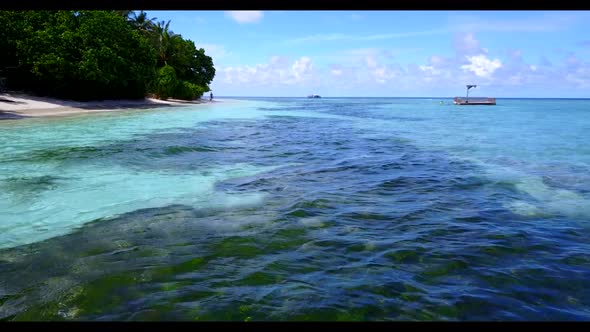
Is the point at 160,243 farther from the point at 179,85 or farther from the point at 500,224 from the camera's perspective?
the point at 179,85

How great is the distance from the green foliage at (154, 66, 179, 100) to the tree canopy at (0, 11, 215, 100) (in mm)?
6611

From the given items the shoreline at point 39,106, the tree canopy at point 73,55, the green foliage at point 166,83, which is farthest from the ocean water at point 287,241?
the green foliage at point 166,83

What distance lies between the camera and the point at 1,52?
31.7 meters

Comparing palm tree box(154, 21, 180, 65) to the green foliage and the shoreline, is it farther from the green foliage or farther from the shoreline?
the shoreline

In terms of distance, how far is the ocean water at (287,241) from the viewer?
160 inches

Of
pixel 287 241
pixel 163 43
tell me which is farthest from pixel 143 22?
pixel 287 241

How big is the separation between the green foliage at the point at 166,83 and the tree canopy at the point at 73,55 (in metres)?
6.61

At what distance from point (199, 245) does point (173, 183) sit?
177 inches

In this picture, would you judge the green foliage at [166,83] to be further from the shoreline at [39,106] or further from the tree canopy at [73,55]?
the shoreline at [39,106]

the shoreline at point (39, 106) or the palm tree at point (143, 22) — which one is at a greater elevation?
the palm tree at point (143, 22)

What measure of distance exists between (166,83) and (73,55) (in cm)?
2425

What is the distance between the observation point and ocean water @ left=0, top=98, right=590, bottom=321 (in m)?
4.07
